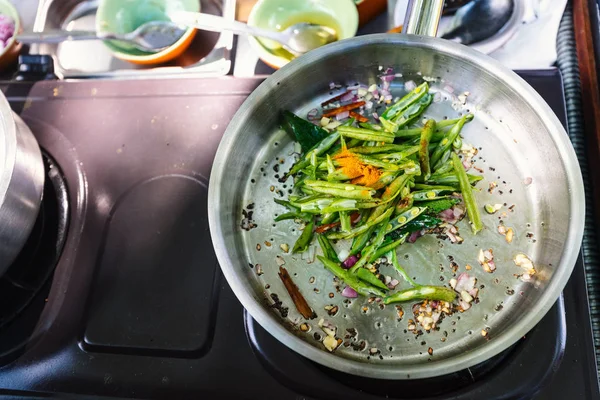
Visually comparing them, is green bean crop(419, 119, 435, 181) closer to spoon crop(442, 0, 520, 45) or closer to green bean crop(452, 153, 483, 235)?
green bean crop(452, 153, 483, 235)

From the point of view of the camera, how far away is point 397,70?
1.21m

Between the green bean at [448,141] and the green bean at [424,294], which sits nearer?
the green bean at [424,294]

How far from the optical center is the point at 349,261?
1.09m

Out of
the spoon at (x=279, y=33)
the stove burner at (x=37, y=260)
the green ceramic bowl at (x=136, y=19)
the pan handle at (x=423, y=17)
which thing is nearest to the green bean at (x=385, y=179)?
the pan handle at (x=423, y=17)

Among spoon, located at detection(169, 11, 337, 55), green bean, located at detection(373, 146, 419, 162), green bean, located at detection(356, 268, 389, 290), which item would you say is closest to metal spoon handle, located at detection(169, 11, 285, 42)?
spoon, located at detection(169, 11, 337, 55)

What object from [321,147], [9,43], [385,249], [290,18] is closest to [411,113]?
[321,147]

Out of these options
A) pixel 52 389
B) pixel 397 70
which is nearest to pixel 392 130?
pixel 397 70

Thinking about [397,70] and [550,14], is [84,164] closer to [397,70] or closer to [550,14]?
[397,70]

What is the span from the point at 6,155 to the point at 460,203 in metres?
1.06

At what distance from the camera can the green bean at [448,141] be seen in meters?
1.14

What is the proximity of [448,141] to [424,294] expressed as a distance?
15.0 inches

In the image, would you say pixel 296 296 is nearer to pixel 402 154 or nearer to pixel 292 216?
pixel 292 216

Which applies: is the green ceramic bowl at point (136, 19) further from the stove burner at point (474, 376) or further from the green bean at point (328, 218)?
the stove burner at point (474, 376)

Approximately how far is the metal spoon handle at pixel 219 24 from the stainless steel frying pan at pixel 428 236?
0.20 metres
